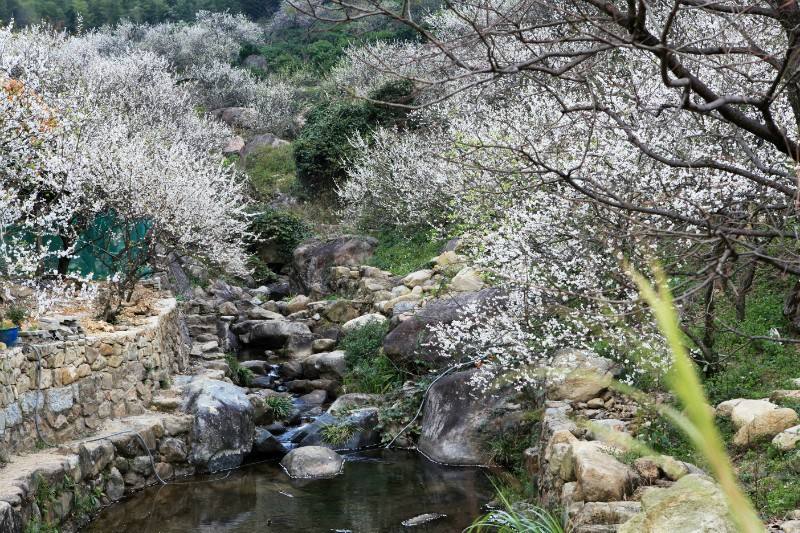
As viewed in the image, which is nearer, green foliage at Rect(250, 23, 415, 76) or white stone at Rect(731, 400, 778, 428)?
white stone at Rect(731, 400, 778, 428)

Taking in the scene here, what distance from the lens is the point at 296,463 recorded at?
9.62 meters

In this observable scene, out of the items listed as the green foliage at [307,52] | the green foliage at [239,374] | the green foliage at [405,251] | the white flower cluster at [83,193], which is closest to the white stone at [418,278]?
the green foliage at [405,251]

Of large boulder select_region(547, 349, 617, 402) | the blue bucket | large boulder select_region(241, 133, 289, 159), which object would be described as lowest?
large boulder select_region(547, 349, 617, 402)

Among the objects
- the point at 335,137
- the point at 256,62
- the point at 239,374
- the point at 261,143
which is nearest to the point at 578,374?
the point at 239,374

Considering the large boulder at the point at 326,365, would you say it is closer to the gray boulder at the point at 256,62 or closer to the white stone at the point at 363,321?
the white stone at the point at 363,321

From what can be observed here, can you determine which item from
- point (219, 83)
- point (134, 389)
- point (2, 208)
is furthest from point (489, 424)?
point (219, 83)

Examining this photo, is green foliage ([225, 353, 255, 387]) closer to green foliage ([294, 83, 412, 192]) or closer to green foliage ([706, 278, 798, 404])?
green foliage ([706, 278, 798, 404])

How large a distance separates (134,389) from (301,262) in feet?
31.5

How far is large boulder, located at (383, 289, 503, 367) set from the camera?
1075 cm

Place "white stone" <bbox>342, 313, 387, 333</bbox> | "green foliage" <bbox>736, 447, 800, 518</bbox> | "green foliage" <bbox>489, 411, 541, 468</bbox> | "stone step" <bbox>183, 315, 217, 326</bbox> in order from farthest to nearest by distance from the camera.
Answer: "stone step" <bbox>183, 315, 217, 326</bbox> → "white stone" <bbox>342, 313, 387, 333</bbox> → "green foliage" <bbox>489, 411, 541, 468</bbox> → "green foliage" <bbox>736, 447, 800, 518</bbox>

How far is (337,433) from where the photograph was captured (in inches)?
418

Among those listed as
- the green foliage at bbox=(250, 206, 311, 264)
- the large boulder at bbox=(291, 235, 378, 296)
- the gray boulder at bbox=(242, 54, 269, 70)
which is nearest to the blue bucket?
the large boulder at bbox=(291, 235, 378, 296)

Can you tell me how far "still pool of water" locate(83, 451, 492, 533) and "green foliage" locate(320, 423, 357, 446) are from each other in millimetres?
768

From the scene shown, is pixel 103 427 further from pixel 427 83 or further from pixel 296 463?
pixel 427 83
